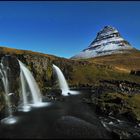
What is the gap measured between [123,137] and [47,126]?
1247 centimetres

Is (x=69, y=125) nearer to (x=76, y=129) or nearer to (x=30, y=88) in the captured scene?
(x=76, y=129)

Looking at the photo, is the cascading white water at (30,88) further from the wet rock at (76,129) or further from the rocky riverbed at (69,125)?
the wet rock at (76,129)

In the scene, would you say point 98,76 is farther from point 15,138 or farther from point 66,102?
point 15,138

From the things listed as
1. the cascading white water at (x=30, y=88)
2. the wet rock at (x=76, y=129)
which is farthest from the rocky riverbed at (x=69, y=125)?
the cascading white water at (x=30, y=88)

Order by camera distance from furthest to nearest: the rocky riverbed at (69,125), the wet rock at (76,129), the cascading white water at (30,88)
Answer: the cascading white water at (30,88) → the rocky riverbed at (69,125) → the wet rock at (76,129)

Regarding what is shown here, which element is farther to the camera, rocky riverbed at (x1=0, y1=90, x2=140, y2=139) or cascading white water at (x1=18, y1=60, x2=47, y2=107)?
cascading white water at (x1=18, y1=60, x2=47, y2=107)

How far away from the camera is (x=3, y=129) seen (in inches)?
1564

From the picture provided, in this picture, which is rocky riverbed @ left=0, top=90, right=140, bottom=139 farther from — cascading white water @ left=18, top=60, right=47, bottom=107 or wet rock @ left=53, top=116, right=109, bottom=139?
cascading white water @ left=18, top=60, right=47, bottom=107

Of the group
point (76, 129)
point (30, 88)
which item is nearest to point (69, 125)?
point (76, 129)

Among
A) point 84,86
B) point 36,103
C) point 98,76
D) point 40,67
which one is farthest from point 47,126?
point 98,76

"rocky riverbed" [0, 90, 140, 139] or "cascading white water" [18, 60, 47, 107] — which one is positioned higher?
"cascading white water" [18, 60, 47, 107]

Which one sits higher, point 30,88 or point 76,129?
point 30,88

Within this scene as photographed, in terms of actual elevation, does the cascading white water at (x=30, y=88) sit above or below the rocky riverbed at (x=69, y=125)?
above

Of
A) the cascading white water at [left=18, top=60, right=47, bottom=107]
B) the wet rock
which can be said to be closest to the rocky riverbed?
the wet rock
